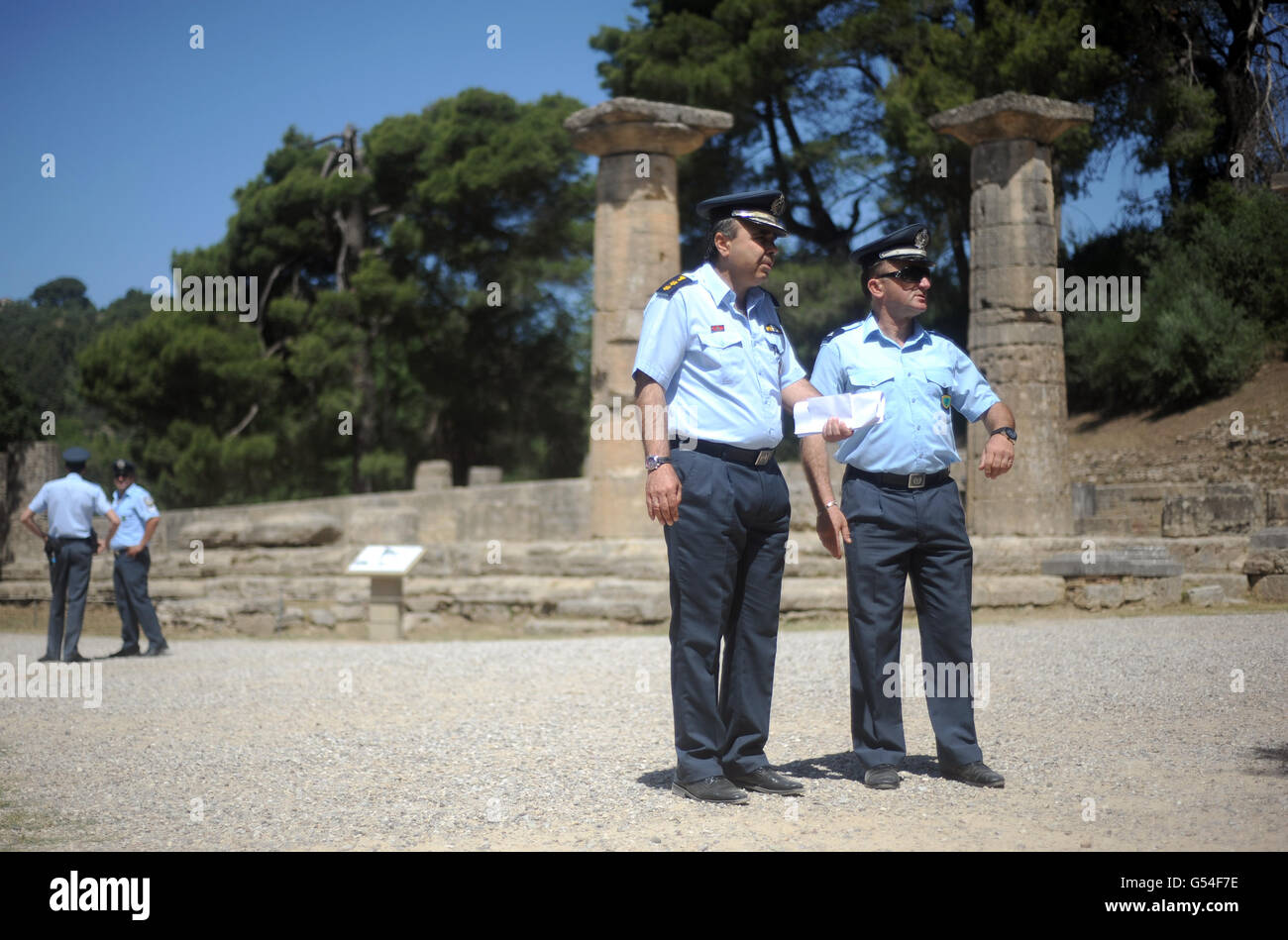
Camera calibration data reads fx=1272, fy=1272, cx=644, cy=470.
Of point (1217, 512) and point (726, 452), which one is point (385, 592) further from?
point (1217, 512)

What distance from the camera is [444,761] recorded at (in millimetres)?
5816

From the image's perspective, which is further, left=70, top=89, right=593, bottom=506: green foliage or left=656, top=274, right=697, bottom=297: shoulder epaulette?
left=70, top=89, right=593, bottom=506: green foliage

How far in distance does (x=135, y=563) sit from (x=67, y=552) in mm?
800

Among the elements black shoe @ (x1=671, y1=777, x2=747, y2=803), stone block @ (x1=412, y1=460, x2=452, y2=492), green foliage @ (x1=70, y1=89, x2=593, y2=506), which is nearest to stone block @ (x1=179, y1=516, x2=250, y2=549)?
stone block @ (x1=412, y1=460, x2=452, y2=492)

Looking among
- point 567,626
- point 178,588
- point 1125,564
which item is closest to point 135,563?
point 567,626

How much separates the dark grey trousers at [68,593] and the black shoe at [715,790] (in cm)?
772

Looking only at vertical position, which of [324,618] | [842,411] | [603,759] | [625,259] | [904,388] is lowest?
[324,618]

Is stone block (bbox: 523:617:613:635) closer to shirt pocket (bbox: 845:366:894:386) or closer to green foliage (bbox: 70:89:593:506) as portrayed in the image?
shirt pocket (bbox: 845:366:894:386)

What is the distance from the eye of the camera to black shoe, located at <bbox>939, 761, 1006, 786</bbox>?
16.3 ft

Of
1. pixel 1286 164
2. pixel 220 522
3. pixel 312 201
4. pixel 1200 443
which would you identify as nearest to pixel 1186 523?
pixel 1200 443

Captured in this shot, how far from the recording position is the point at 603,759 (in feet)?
19.0

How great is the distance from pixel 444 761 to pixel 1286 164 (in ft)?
69.8

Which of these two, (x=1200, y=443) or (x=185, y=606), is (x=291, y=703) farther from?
(x=1200, y=443)

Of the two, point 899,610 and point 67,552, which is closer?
point 899,610
